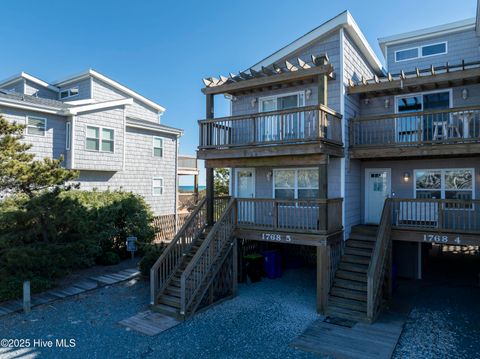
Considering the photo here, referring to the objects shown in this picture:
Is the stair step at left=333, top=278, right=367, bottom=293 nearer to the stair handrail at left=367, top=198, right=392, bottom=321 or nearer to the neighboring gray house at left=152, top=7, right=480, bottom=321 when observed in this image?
the neighboring gray house at left=152, top=7, right=480, bottom=321

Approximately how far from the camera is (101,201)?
15.1 meters

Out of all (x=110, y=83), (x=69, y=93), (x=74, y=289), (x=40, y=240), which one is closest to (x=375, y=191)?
(x=74, y=289)

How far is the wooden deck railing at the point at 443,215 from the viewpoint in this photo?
32.7 feet

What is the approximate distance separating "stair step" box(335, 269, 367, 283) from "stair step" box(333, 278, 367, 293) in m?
0.09

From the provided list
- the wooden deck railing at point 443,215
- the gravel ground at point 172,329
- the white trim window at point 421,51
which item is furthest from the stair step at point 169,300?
the white trim window at point 421,51

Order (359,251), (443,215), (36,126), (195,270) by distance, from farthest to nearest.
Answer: (36,126)
(443,215)
(359,251)
(195,270)

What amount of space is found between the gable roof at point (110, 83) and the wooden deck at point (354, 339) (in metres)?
21.0

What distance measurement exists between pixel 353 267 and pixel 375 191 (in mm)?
3806

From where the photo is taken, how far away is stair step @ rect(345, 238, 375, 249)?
36.3ft

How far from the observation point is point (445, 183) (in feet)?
38.8

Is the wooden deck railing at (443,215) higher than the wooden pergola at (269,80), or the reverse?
the wooden pergola at (269,80)

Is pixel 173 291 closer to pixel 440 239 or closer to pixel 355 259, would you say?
pixel 355 259

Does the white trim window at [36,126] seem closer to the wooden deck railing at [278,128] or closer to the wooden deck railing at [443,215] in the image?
the wooden deck railing at [278,128]

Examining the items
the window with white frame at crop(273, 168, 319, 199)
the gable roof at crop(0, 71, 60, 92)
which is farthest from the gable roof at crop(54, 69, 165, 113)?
the window with white frame at crop(273, 168, 319, 199)
